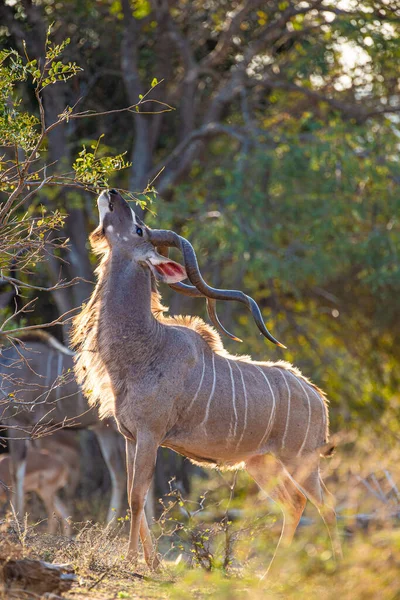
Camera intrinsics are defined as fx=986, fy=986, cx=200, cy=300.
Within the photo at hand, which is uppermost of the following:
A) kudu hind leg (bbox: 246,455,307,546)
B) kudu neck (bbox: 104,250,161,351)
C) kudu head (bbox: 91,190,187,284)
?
kudu head (bbox: 91,190,187,284)

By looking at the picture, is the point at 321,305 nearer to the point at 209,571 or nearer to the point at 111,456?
the point at 111,456

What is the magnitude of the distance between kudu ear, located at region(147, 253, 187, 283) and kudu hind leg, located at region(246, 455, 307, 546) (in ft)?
3.85

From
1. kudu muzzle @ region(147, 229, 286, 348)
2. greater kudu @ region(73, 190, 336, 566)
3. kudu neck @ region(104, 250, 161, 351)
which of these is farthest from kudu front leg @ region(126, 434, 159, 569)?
kudu muzzle @ region(147, 229, 286, 348)

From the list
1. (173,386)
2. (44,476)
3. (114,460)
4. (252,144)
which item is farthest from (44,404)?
(252,144)

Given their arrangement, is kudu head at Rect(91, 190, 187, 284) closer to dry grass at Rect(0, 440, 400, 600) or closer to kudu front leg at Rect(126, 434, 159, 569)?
kudu front leg at Rect(126, 434, 159, 569)

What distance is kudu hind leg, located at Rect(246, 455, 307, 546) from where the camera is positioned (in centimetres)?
557

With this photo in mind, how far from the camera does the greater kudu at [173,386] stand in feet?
16.7

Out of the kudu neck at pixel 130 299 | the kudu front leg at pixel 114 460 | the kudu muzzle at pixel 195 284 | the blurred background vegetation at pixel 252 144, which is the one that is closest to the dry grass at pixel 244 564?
the kudu muzzle at pixel 195 284

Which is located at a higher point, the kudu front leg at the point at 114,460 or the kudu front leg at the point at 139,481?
the kudu front leg at the point at 139,481

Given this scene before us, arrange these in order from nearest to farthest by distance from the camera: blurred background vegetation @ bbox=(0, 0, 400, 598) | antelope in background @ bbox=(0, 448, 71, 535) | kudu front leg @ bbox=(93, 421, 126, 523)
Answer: kudu front leg @ bbox=(93, 421, 126, 523)
antelope in background @ bbox=(0, 448, 71, 535)
blurred background vegetation @ bbox=(0, 0, 400, 598)

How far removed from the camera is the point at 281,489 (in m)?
5.64

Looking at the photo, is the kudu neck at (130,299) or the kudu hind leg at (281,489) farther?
the kudu hind leg at (281,489)

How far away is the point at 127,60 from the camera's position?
401 inches

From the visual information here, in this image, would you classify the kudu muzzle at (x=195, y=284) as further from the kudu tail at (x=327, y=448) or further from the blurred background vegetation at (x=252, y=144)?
the blurred background vegetation at (x=252, y=144)
